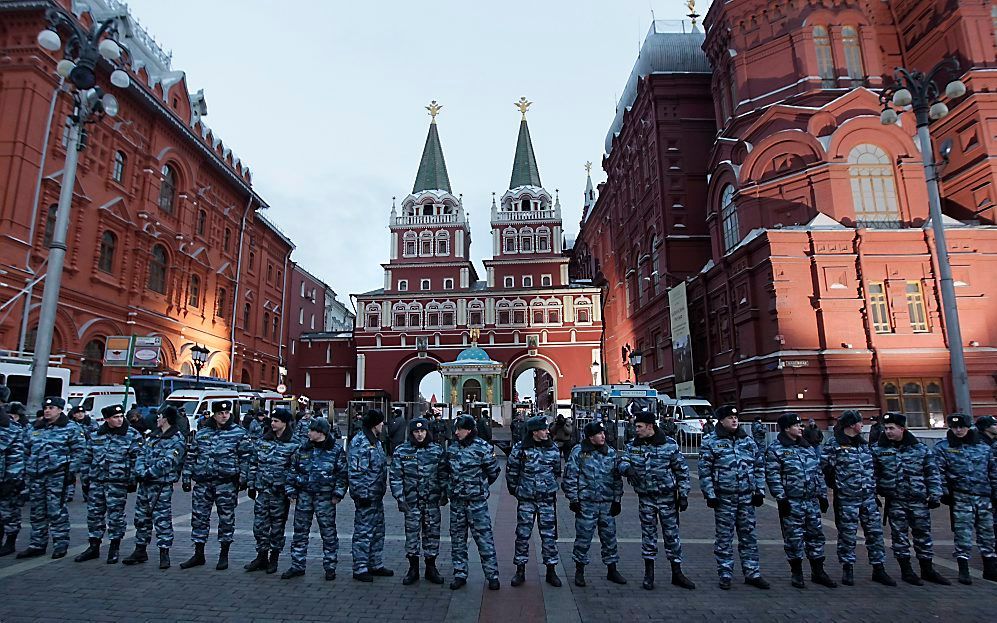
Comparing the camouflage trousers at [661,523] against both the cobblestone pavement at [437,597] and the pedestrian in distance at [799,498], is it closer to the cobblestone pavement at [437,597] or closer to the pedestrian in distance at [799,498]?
the cobblestone pavement at [437,597]

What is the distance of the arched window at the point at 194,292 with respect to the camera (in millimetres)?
34078

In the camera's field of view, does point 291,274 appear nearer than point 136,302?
No

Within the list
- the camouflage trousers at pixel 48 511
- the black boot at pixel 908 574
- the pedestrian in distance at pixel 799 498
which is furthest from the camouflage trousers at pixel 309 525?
the black boot at pixel 908 574

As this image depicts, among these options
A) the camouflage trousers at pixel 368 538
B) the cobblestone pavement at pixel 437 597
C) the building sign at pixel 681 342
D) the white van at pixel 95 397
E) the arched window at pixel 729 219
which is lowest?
the cobblestone pavement at pixel 437 597

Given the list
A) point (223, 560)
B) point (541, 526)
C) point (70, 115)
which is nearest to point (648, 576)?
point (541, 526)

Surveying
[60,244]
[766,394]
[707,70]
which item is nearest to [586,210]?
[707,70]

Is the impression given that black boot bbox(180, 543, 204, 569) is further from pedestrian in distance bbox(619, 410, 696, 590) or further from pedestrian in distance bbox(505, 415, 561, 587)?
pedestrian in distance bbox(619, 410, 696, 590)

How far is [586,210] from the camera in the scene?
6347 centimetres

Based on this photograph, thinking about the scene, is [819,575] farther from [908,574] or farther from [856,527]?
[908,574]

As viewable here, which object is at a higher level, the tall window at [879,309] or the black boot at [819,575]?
the tall window at [879,309]

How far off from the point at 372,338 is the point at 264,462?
4435 centimetres

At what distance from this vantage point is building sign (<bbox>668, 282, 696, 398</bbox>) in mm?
29036

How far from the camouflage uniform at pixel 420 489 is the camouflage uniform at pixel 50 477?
456 cm

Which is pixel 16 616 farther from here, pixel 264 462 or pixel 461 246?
pixel 461 246
